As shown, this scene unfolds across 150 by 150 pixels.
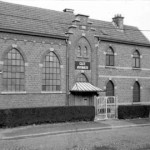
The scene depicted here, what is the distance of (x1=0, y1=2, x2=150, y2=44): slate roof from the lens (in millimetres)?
24281

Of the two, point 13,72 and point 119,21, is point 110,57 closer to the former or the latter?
point 119,21

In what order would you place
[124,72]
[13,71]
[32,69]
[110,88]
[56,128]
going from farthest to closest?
[124,72] → [110,88] → [32,69] → [13,71] → [56,128]

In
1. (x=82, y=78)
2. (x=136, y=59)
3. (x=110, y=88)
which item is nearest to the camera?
(x=82, y=78)

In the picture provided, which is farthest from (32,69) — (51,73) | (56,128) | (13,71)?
(56,128)

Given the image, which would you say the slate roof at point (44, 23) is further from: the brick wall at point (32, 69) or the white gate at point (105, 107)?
the white gate at point (105, 107)

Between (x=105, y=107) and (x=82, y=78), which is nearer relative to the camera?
(x=105, y=107)

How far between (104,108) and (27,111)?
8.44 metres

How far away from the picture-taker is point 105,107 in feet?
86.6

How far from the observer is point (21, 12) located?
86.5 ft

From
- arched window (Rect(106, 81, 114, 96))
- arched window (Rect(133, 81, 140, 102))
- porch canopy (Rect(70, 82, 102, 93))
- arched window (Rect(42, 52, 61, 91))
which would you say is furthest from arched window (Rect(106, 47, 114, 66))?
arched window (Rect(42, 52, 61, 91))

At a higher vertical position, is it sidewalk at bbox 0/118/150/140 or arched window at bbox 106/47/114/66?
arched window at bbox 106/47/114/66

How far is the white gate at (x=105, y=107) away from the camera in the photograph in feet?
85.0

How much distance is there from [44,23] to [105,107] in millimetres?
9762

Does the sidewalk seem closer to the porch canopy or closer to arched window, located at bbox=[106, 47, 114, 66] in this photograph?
the porch canopy
